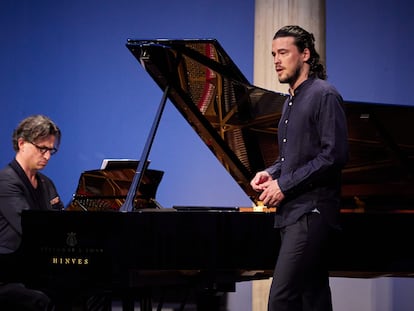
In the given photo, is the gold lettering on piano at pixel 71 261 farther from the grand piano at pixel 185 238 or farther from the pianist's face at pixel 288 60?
the pianist's face at pixel 288 60

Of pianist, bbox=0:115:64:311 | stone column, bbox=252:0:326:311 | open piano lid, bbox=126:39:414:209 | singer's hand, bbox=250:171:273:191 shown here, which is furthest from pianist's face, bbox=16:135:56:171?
stone column, bbox=252:0:326:311

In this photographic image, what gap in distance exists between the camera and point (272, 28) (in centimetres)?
548

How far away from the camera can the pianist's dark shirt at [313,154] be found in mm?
2908

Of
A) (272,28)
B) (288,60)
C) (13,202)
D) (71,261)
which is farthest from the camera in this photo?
(272,28)

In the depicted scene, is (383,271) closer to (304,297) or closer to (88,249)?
(304,297)

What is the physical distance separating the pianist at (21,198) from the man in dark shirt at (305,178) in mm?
1225

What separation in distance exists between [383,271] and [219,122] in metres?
1.06

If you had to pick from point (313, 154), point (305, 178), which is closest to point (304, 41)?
point (313, 154)

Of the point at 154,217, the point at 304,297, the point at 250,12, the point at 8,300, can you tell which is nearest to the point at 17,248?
the point at 8,300

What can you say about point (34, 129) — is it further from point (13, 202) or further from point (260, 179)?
point (260, 179)

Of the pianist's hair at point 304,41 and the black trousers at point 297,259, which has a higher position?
the pianist's hair at point 304,41

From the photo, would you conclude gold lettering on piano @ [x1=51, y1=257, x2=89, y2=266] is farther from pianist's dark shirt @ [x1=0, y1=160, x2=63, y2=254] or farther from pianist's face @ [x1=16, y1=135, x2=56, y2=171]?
pianist's face @ [x1=16, y1=135, x2=56, y2=171]

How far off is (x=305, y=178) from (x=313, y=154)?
0.13 metres

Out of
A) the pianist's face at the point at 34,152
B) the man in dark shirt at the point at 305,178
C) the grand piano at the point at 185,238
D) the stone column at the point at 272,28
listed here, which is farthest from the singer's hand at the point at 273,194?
the stone column at the point at 272,28
